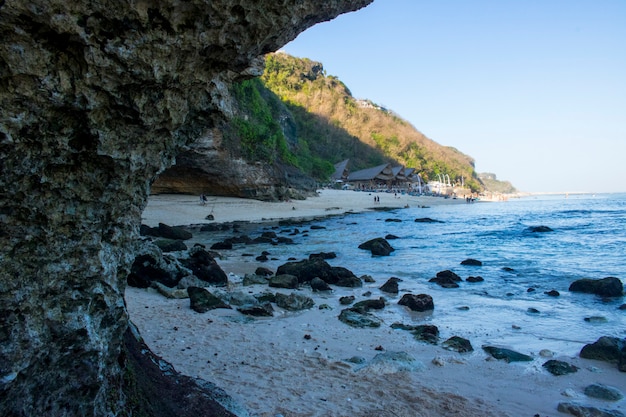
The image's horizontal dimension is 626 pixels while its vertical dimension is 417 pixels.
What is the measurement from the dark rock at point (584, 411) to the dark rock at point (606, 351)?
165 centimetres

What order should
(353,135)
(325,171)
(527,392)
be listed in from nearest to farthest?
1. (527,392)
2. (325,171)
3. (353,135)

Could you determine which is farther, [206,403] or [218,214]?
[218,214]

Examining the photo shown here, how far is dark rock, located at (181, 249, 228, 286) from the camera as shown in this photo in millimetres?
9883

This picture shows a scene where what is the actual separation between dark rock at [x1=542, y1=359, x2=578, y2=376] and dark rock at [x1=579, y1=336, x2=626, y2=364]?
2.08ft

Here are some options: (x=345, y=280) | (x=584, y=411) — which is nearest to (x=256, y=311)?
(x=345, y=280)

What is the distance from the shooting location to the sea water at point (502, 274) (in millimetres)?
7438

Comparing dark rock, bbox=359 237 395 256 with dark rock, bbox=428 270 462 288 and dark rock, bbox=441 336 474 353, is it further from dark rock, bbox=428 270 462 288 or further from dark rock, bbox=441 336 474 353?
dark rock, bbox=441 336 474 353

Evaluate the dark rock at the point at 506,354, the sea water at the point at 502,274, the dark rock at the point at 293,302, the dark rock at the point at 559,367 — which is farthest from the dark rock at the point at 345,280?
the dark rock at the point at 559,367

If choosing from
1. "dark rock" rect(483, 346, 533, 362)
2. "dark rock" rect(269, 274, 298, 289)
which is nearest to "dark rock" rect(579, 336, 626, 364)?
"dark rock" rect(483, 346, 533, 362)

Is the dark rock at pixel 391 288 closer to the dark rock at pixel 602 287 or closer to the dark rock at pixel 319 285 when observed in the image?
the dark rock at pixel 319 285

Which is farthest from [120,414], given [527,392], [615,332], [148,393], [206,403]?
[615,332]

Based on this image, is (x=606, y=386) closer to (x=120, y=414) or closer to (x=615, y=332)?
(x=615, y=332)

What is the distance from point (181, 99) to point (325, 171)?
61.8m

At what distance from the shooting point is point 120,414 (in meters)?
2.64
